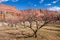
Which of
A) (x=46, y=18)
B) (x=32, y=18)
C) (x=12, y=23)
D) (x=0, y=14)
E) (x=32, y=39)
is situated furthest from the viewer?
(x=0, y=14)

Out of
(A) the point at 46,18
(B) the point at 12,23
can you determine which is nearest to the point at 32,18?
(A) the point at 46,18

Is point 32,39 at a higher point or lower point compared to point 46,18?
lower

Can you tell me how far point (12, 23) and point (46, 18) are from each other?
154ft

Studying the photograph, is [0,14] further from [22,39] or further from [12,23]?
[22,39]

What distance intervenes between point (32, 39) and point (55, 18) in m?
8.52

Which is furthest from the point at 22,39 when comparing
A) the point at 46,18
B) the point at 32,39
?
the point at 46,18

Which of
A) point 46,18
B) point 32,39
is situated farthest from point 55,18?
point 32,39

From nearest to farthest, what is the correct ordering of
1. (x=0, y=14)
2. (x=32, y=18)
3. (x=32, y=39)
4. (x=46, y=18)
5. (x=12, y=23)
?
(x=32, y=39) → (x=46, y=18) → (x=32, y=18) → (x=12, y=23) → (x=0, y=14)

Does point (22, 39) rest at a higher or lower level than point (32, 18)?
lower

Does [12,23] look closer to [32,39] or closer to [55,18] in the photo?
[55,18]

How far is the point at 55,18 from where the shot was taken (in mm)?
33062

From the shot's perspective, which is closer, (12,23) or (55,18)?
(55,18)

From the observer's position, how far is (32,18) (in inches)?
1278

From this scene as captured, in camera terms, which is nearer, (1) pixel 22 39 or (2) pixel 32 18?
(1) pixel 22 39
